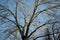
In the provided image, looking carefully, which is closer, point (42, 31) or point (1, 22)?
point (1, 22)

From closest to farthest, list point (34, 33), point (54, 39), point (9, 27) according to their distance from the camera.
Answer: point (9, 27) < point (34, 33) < point (54, 39)

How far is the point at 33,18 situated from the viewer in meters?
20.1

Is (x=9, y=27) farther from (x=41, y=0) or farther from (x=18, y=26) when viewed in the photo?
(x=41, y=0)

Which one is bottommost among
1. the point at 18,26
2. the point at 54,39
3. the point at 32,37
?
the point at 54,39

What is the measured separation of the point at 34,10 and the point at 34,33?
2695 millimetres

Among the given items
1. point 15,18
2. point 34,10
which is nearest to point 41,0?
point 34,10

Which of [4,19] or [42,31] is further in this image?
[42,31]

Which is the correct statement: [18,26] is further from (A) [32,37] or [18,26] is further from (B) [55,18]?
(B) [55,18]

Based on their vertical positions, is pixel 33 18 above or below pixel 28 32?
above

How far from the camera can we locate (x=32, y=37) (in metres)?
20.7

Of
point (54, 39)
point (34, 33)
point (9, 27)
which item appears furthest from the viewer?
point (54, 39)

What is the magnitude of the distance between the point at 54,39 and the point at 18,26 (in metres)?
16.6

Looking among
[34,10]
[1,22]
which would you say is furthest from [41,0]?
[1,22]

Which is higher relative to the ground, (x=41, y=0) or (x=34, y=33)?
(x=41, y=0)
